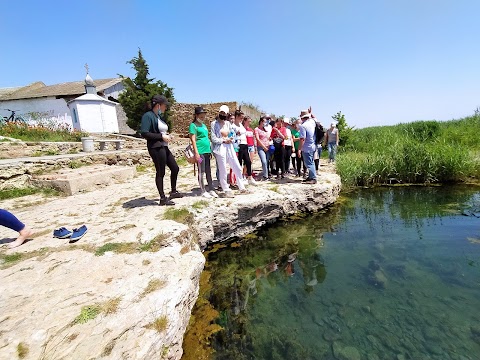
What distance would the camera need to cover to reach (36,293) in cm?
226

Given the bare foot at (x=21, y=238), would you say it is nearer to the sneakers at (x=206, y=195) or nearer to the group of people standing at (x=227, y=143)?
the group of people standing at (x=227, y=143)

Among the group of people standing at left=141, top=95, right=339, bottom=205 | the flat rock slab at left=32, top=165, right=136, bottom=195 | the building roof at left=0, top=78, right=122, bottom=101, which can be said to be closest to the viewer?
the group of people standing at left=141, top=95, right=339, bottom=205

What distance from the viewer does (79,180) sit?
6.21 m

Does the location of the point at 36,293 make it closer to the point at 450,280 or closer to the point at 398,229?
the point at 450,280

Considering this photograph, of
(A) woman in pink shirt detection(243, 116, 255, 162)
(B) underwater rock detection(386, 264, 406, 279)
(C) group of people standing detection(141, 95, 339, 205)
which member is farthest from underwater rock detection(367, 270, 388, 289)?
(A) woman in pink shirt detection(243, 116, 255, 162)

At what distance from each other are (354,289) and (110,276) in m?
2.91

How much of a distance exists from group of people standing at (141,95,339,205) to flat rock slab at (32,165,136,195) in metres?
2.81

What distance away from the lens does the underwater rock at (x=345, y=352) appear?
240 cm

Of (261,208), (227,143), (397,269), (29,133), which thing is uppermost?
(29,133)

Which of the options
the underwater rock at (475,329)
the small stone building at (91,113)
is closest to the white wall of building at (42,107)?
the small stone building at (91,113)

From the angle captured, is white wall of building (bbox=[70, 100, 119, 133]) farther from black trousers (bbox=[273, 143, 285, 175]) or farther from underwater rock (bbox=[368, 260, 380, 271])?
underwater rock (bbox=[368, 260, 380, 271])

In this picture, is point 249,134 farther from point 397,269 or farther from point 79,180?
point 79,180

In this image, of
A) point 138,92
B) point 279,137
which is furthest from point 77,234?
point 138,92

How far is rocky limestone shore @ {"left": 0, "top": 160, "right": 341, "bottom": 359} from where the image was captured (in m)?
1.81
